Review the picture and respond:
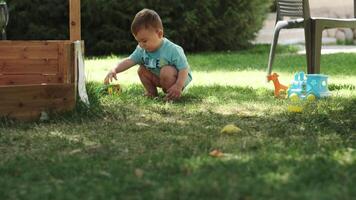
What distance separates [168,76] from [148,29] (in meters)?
0.36

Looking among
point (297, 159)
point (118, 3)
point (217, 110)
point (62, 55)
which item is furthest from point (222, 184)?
point (118, 3)

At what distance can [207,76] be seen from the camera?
6082 millimetres

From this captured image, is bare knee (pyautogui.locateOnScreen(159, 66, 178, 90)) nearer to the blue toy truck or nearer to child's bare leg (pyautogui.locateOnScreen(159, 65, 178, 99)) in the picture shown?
child's bare leg (pyautogui.locateOnScreen(159, 65, 178, 99))

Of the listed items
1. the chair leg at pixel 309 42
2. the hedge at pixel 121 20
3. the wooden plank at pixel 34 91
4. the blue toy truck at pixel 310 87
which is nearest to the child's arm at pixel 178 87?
the blue toy truck at pixel 310 87

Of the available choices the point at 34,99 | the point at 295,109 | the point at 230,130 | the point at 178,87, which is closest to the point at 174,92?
the point at 178,87

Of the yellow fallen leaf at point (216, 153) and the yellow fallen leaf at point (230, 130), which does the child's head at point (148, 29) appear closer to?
the yellow fallen leaf at point (230, 130)

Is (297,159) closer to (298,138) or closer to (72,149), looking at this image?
(298,138)

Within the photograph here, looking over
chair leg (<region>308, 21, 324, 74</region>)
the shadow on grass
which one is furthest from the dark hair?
chair leg (<region>308, 21, 324, 74</region>)

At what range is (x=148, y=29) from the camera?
4191 millimetres

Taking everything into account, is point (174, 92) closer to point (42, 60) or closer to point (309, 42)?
point (42, 60)

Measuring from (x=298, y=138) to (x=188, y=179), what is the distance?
2.98ft

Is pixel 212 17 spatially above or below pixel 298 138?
above

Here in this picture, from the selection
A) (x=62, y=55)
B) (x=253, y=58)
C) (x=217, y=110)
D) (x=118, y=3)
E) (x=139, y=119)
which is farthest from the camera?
(x=118, y=3)

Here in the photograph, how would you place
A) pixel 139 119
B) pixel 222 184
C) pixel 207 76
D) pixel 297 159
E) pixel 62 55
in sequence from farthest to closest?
1. pixel 207 76
2. pixel 62 55
3. pixel 139 119
4. pixel 297 159
5. pixel 222 184
